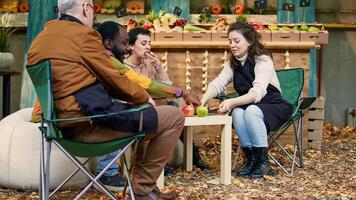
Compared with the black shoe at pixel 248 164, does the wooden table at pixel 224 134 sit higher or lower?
higher

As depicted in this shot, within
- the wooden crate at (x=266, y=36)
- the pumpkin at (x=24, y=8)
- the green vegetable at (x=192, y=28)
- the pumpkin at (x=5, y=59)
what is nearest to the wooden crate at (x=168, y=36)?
the green vegetable at (x=192, y=28)

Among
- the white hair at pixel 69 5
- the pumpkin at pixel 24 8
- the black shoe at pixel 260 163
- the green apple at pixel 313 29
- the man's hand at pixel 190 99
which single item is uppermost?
the white hair at pixel 69 5

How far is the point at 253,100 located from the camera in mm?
5113

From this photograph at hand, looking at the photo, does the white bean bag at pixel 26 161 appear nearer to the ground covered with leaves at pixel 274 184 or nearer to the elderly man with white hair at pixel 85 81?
the ground covered with leaves at pixel 274 184

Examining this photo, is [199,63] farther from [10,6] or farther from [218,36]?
[10,6]

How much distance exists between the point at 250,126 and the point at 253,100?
0.20 meters

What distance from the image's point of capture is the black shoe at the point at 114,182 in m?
4.68

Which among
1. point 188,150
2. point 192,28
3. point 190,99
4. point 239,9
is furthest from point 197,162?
point 239,9

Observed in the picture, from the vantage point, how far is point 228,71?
5484 millimetres

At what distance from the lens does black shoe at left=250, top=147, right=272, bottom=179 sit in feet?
16.8

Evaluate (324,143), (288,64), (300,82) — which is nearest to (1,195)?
(300,82)

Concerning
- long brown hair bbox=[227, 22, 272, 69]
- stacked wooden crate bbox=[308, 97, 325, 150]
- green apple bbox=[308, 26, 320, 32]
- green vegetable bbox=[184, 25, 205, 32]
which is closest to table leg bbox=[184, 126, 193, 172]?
long brown hair bbox=[227, 22, 272, 69]

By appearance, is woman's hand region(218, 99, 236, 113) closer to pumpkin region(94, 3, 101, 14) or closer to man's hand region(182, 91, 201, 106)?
man's hand region(182, 91, 201, 106)

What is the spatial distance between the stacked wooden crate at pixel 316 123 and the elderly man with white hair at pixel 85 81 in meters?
2.92
